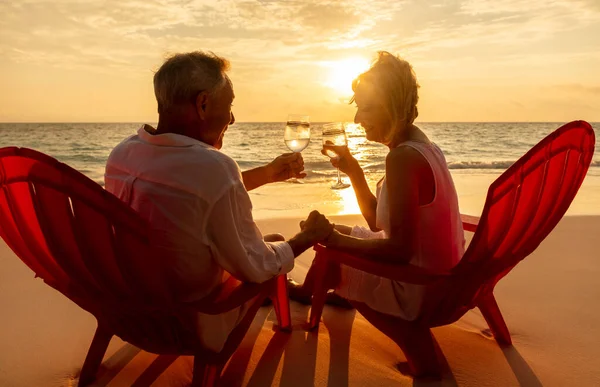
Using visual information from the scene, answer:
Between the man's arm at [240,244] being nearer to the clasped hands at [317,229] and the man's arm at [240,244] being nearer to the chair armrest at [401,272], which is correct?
the clasped hands at [317,229]

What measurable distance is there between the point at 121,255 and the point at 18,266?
3.30 meters

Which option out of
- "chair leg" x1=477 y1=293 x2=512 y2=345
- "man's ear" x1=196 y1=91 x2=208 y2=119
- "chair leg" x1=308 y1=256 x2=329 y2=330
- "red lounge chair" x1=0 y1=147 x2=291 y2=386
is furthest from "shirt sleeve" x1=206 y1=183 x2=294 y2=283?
"chair leg" x1=477 y1=293 x2=512 y2=345

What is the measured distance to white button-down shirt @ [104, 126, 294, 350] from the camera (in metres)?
2.12

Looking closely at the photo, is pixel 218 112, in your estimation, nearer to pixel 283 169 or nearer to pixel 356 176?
pixel 283 169

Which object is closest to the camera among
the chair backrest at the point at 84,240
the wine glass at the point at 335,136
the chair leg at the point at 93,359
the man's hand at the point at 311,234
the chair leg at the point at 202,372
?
the chair backrest at the point at 84,240

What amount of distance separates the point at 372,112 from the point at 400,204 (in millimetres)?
545

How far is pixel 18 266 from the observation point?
191 inches

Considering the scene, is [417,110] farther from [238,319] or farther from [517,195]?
[238,319]

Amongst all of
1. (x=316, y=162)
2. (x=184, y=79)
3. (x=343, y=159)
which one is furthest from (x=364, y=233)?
(x=316, y=162)

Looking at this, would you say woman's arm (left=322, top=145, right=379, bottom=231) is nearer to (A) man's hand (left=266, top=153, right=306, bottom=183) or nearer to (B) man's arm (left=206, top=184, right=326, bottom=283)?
(A) man's hand (left=266, top=153, right=306, bottom=183)

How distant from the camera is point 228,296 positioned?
236cm

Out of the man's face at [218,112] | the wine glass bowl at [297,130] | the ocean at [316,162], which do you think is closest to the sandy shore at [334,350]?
the wine glass bowl at [297,130]

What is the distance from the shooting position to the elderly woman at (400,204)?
251 centimetres

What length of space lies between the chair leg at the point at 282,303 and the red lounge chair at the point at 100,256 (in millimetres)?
614
